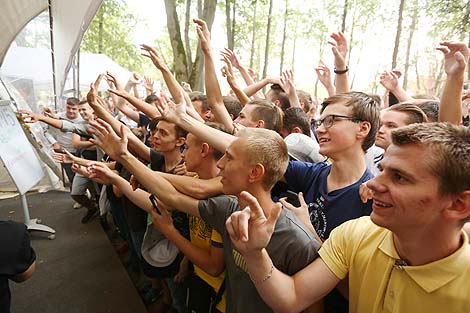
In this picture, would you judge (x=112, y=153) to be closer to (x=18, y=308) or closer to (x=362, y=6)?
(x=18, y=308)

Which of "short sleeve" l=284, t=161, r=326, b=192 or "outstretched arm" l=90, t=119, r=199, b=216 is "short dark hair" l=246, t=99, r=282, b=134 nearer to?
"short sleeve" l=284, t=161, r=326, b=192

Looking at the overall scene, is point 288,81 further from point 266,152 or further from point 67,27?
point 67,27

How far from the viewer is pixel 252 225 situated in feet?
3.16

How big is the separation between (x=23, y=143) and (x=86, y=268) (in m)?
2.32

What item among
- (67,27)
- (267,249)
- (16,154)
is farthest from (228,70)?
(67,27)

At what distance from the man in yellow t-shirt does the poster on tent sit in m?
3.96

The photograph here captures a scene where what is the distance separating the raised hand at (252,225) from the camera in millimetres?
944

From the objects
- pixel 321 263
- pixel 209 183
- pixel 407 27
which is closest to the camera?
pixel 321 263

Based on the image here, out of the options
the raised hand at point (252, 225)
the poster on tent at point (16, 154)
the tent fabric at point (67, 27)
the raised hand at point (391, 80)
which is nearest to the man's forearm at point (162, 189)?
the raised hand at point (252, 225)

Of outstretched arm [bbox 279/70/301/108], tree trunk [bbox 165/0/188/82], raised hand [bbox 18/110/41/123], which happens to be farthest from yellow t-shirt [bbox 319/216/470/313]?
tree trunk [bbox 165/0/188/82]

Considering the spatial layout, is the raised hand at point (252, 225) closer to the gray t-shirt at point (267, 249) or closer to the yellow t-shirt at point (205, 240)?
the gray t-shirt at point (267, 249)

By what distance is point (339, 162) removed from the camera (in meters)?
1.63

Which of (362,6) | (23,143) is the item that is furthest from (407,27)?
(23,143)

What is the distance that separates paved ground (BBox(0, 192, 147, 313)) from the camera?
2754mm
